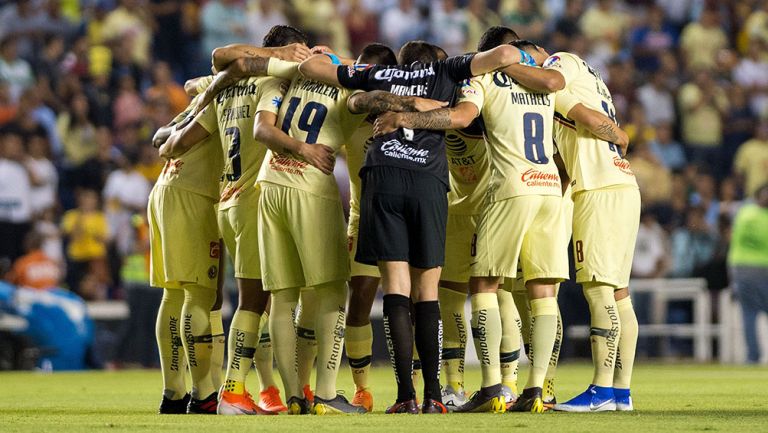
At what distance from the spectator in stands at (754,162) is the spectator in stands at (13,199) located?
425 inches

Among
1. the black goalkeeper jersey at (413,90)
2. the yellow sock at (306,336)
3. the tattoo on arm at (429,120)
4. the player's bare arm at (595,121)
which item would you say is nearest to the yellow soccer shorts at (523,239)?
the black goalkeeper jersey at (413,90)

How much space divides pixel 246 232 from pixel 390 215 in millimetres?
1177

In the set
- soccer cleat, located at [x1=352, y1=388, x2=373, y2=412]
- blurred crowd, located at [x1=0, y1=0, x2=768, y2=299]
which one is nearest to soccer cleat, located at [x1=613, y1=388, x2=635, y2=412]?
soccer cleat, located at [x1=352, y1=388, x2=373, y2=412]

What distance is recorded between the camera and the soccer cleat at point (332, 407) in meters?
8.48

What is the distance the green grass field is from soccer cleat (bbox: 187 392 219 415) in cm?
30

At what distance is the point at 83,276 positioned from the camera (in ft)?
61.1

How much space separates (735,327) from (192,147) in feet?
38.4

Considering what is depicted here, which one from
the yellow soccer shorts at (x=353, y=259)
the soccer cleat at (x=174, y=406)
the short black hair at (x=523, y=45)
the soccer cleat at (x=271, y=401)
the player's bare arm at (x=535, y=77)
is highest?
the short black hair at (x=523, y=45)

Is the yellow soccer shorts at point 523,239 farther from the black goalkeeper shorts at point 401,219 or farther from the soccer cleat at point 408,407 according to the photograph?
the soccer cleat at point 408,407

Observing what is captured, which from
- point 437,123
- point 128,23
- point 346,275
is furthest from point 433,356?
point 128,23

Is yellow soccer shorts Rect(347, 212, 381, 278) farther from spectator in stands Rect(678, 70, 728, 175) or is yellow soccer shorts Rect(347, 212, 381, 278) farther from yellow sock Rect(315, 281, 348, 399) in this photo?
spectator in stands Rect(678, 70, 728, 175)

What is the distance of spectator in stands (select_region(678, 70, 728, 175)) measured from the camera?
73.5ft

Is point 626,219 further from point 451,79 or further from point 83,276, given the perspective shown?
point 83,276

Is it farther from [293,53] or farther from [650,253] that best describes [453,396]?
[650,253]
